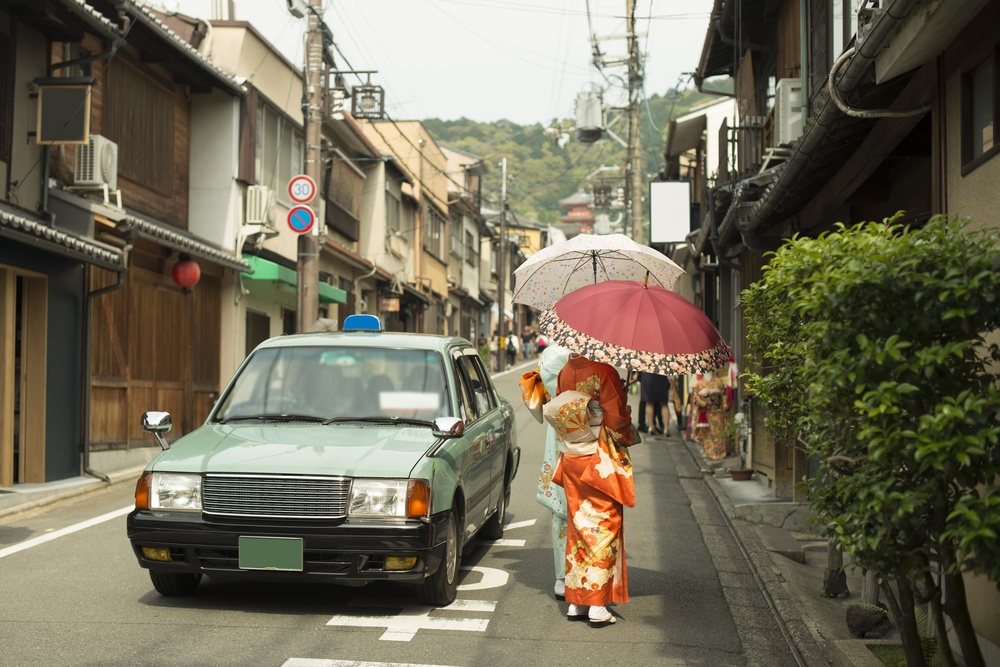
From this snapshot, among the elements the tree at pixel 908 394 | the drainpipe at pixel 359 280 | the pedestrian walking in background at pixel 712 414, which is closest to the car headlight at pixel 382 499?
the tree at pixel 908 394

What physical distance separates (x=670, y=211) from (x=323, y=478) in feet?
60.5

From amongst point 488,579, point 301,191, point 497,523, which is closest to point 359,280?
point 301,191

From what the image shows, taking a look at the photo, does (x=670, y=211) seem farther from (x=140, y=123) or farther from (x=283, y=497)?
(x=283, y=497)

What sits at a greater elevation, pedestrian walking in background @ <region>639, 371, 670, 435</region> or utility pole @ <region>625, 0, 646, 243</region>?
utility pole @ <region>625, 0, 646, 243</region>

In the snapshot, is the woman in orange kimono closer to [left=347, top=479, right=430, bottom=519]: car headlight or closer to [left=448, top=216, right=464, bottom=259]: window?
[left=347, top=479, right=430, bottom=519]: car headlight

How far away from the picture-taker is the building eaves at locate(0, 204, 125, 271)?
34.7 ft

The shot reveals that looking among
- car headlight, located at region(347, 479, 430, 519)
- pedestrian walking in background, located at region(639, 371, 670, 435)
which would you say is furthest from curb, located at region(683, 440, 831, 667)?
pedestrian walking in background, located at region(639, 371, 670, 435)

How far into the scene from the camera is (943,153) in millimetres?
6039

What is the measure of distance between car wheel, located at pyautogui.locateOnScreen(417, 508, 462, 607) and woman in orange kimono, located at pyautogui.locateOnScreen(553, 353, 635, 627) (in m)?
0.75

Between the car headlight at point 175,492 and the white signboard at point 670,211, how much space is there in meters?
18.2

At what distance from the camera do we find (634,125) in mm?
30266

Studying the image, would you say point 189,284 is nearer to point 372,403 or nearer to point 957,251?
point 372,403

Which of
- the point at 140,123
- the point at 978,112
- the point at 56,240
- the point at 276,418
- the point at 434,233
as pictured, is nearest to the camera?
the point at 978,112

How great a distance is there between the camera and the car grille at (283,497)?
617 cm
